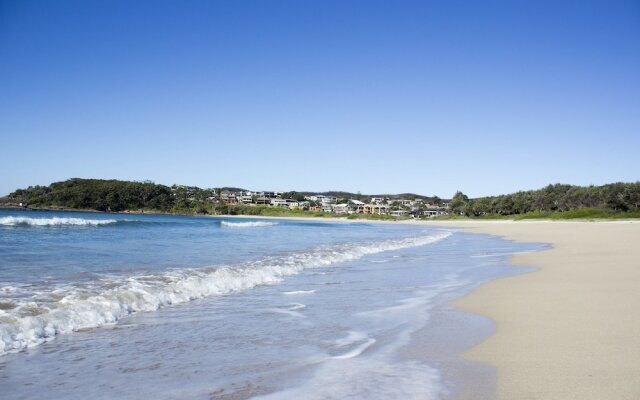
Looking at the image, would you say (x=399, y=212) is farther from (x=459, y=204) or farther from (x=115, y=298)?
(x=115, y=298)

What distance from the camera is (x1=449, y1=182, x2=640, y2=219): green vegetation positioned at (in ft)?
224

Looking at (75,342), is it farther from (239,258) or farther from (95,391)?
(239,258)

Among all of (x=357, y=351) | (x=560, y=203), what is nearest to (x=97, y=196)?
(x=560, y=203)

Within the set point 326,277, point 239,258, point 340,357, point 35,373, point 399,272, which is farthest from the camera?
point 239,258

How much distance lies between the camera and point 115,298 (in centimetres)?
734

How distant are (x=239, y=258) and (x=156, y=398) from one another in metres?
11.4

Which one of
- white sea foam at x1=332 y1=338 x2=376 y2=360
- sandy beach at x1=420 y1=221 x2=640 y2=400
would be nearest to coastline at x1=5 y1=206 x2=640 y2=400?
sandy beach at x1=420 y1=221 x2=640 y2=400

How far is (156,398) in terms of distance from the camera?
11.8 feet

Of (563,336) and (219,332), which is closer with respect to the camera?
(563,336)

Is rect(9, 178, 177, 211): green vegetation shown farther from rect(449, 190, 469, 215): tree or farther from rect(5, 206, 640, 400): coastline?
rect(5, 206, 640, 400): coastline

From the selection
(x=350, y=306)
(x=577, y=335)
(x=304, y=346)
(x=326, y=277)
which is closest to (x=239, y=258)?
(x=326, y=277)

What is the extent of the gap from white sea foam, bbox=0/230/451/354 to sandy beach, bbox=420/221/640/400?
14.6ft

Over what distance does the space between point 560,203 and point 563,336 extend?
300ft

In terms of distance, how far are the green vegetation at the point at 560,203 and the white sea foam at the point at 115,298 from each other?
6391 cm
